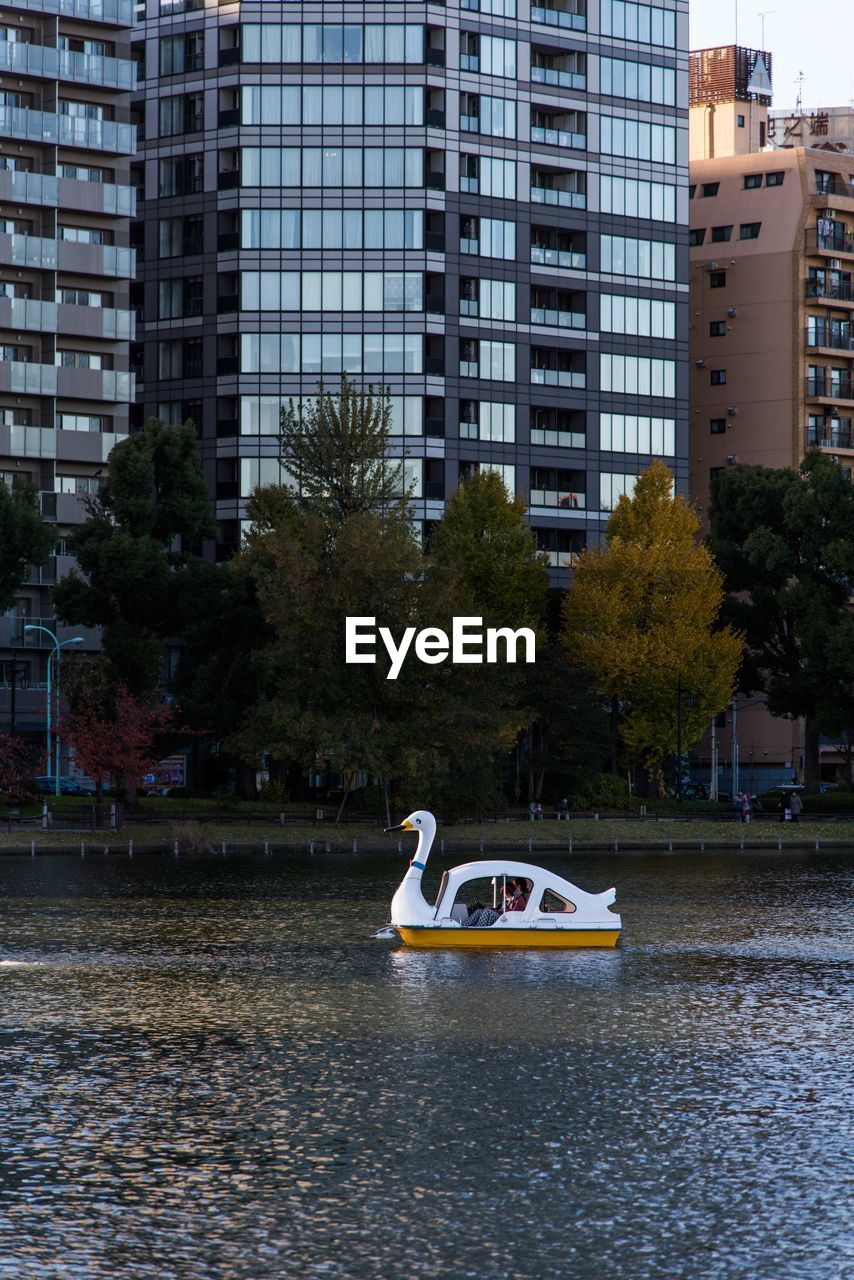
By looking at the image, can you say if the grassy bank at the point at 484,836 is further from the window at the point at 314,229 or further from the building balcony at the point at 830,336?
the building balcony at the point at 830,336

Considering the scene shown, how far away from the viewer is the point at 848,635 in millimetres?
90250

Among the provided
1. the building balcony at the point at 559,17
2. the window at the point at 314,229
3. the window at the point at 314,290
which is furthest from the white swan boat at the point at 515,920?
the building balcony at the point at 559,17

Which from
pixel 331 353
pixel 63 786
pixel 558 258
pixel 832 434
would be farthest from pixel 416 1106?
pixel 832 434

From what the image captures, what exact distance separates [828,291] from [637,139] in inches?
772

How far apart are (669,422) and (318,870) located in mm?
66692

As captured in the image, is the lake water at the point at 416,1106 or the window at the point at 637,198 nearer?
the lake water at the point at 416,1106

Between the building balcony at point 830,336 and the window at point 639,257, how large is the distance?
15224mm

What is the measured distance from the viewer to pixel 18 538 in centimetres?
7900

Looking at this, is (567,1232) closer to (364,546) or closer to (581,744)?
(364,546)

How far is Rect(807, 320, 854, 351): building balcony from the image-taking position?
131 meters

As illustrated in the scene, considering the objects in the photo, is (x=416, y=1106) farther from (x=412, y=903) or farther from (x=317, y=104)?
(x=317, y=104)

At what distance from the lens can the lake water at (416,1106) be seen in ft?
→ 51.5

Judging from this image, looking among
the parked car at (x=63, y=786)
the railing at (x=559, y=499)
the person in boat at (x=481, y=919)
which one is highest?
the railing at (x=559, y=499)

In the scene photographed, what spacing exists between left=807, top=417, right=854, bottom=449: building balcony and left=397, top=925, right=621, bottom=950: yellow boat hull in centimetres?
9703
